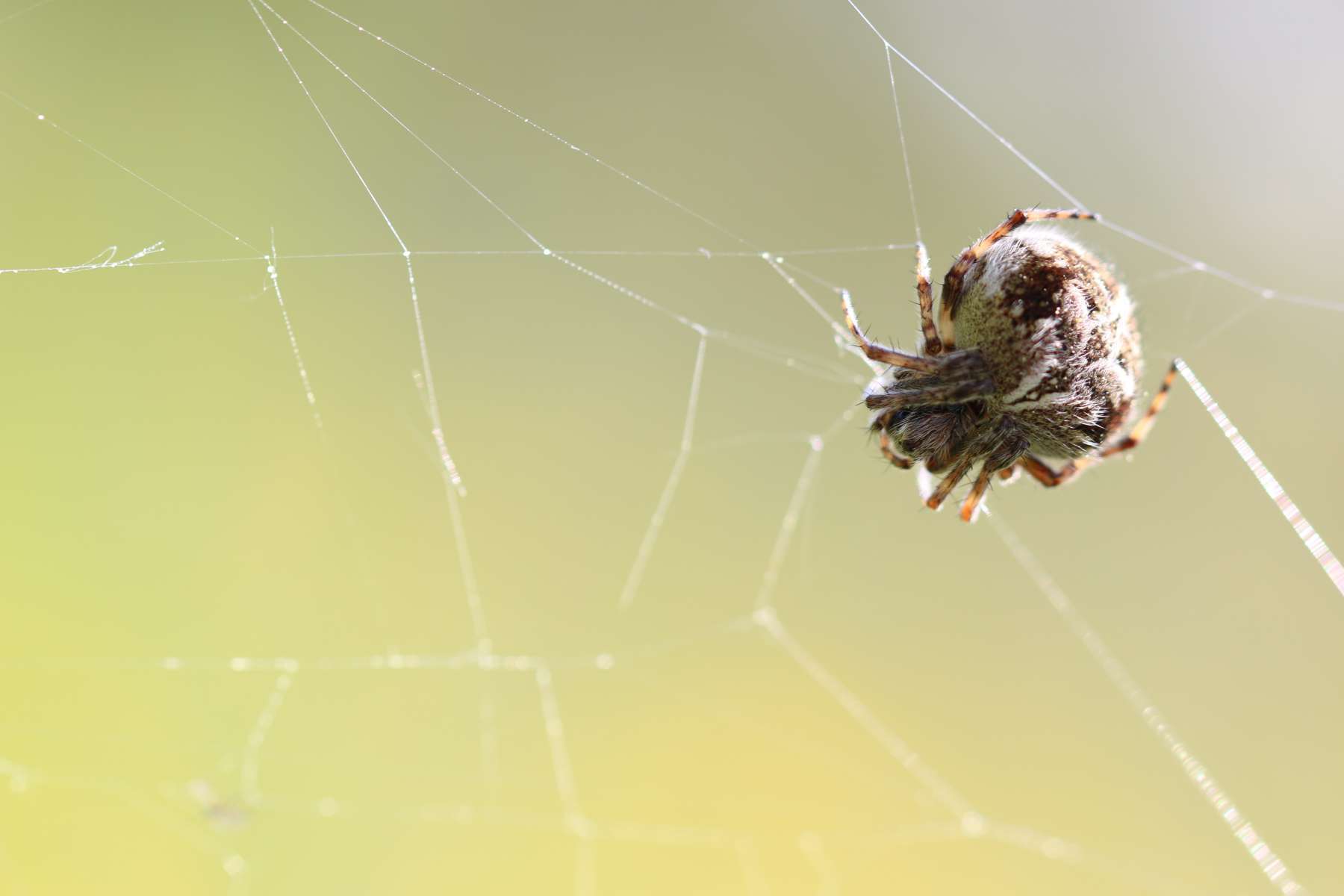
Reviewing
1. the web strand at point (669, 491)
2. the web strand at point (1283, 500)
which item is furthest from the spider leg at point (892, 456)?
the web strand at point (1283, 500)

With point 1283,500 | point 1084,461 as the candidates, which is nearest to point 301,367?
point 1084,461

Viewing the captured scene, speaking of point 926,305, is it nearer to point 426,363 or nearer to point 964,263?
point 964,263

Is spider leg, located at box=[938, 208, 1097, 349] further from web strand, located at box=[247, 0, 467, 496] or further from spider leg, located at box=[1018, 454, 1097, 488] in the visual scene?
web strand, located at box=[247, 0, 467, 496]

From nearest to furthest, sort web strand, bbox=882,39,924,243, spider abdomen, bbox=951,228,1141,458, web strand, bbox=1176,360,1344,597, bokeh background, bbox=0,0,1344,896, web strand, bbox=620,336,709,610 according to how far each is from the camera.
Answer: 1. spider abdomen, bbox=951,228,1141,458
2. bokeh background, bbox=0,0,1344,896
3. web strand, bbox=620,336,709,610
4. web strand, bbox=882,39,924,243
5. web strand, bbox=1176,360,1344,597

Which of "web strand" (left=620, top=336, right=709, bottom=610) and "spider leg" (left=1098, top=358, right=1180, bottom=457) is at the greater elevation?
"web strand" (left=620, top=336, right=709, bottom=610)

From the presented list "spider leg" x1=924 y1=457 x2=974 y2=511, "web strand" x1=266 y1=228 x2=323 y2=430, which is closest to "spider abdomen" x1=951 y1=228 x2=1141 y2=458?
"spider leg" x1=924 y1=457 x2=974 y2=511
